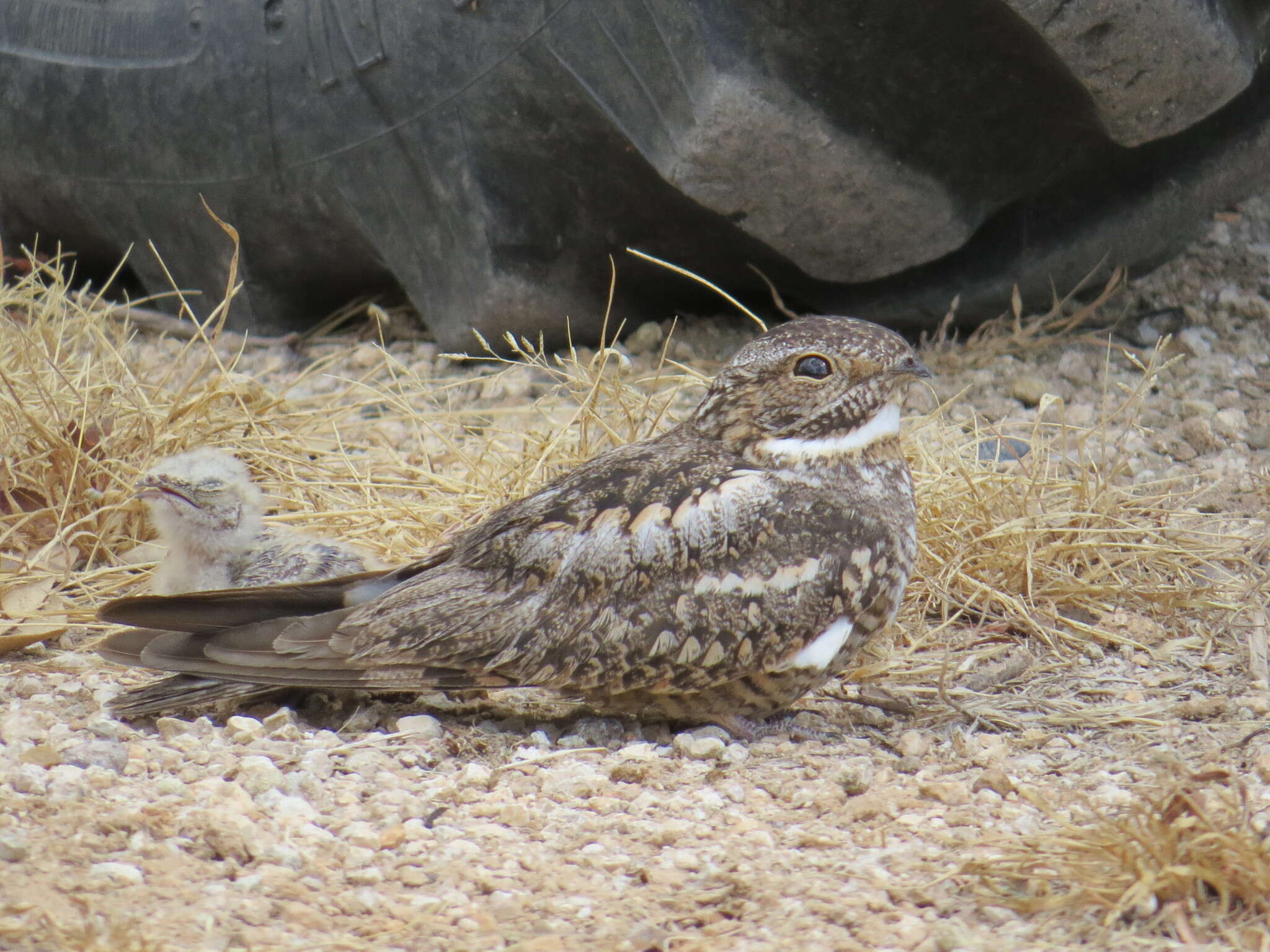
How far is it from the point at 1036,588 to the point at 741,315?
183 cm

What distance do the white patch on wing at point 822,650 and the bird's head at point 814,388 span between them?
0.34 meters

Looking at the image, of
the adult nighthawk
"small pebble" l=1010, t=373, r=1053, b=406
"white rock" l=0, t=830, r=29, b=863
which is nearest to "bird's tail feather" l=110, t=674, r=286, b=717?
the adult nighthawk

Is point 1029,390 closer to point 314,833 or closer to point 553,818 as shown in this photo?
point 553,818

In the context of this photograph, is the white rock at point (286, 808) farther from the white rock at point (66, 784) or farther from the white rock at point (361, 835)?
the white rock at point (66, 784)

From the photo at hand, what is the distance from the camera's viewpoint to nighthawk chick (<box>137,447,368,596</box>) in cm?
289

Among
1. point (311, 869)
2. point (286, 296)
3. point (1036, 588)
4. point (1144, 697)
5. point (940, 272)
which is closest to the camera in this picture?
point (311, 869)

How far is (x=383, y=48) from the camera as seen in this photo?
12.2 feet

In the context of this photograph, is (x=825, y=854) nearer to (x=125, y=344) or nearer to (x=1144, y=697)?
(x=1144, y=697)

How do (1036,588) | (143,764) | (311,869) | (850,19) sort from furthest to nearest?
(850,19) < (1036,588) < (143,764) < (311,869)

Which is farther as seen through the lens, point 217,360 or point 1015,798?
point 217,360

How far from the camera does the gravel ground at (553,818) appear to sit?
1.65 meters

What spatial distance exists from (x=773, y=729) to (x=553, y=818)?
2.20ft

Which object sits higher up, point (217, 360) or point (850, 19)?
point (850, 19)

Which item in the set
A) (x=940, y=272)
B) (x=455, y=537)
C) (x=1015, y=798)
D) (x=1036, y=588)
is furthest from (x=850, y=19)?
(x=1015, y=798)
